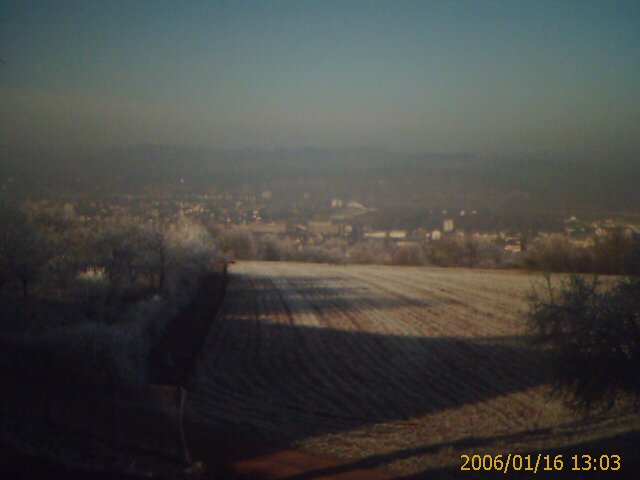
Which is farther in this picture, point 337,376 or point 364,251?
point 364,251

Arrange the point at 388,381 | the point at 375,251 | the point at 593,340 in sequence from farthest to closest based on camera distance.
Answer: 1. the point at 375,251
2. the point at 388,381
3. the point at 593,340

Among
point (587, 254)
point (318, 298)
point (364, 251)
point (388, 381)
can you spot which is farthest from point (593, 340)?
point (364, 251)

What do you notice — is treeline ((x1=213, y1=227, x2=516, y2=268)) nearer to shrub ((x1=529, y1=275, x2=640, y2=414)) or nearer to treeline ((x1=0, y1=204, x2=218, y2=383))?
treeline ((x1=0, y1=204, x2=218, y2=383))

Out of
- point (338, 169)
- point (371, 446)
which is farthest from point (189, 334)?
point (338, 169)

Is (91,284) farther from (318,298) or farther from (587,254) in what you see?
(587,254)

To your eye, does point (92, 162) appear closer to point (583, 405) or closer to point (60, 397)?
point (60, 397)

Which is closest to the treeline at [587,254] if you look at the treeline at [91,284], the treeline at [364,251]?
the treeline at [91,284]

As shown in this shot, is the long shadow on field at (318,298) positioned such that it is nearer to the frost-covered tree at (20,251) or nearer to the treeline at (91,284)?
the treeline at (91,284)
